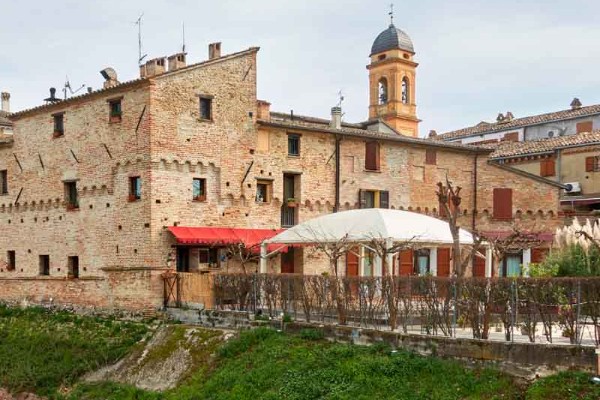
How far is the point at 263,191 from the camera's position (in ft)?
94.0

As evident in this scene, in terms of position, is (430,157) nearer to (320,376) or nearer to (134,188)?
(134,188)

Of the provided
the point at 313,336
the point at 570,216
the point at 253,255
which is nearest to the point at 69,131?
the point at 253,255

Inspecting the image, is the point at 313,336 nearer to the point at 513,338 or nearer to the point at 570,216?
the point at 513,338

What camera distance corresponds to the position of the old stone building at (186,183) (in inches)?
1003

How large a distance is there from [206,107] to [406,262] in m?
11.6

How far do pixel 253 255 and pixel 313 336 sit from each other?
839 centimetres

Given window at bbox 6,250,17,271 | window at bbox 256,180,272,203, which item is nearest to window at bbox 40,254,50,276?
window at bbox 6,250,17,271

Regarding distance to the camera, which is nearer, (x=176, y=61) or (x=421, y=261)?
(x=176, y=61)

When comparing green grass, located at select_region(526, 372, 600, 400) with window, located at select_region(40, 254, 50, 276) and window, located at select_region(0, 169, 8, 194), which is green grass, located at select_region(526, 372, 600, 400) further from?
window, located at select_region(0, 169, 8, 194)

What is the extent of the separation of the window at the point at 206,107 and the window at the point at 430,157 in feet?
37.1

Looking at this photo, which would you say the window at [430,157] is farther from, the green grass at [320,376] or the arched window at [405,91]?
the arched window at [405,91]

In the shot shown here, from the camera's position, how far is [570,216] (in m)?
34.0

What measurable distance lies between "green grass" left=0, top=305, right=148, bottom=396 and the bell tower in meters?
36.4

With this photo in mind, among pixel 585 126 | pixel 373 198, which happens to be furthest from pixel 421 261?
pixel 585 126
